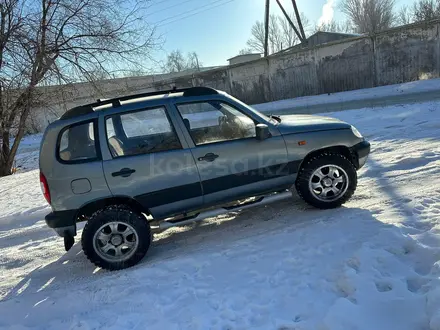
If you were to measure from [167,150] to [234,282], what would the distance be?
1.64m

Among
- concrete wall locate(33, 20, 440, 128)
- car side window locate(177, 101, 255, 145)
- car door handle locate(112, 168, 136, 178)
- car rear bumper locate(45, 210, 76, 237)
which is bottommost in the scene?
car rear bumper locate(45, 210, 76, 237)

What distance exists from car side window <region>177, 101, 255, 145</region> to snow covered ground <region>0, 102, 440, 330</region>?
4.04ft

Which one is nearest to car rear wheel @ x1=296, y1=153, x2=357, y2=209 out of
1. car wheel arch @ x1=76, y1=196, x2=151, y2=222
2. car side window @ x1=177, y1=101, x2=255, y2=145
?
car side window @ x1=177, y1=101, x2=255, y2=145

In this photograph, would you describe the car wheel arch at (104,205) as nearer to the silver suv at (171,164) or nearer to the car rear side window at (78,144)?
the silver suv at (171,164)

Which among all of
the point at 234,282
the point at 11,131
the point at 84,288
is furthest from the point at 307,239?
the point at 11,131

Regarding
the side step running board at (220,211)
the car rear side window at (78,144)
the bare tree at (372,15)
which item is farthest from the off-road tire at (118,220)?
the bare tree at (372,15)

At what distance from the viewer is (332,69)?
2103 cm

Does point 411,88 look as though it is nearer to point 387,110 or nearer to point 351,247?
point 387,110

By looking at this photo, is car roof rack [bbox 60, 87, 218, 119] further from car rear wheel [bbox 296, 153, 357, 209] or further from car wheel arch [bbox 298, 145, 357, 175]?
car rear wheel [bbox 296, 153, 357, 209]

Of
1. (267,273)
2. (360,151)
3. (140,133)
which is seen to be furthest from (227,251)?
(360,151)

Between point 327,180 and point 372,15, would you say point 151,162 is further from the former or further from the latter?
point 372,15

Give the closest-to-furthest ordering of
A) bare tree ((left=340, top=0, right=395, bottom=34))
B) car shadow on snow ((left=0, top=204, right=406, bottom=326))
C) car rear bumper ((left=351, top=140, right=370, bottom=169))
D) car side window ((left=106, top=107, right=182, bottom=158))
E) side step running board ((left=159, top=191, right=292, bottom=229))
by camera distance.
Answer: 1. car shadow on snow ((left=0, top=204, right=406, bottom=326))
2. car side window ((left=106, top=107, right=182, bottom=158))
3. side step running board ((left=159, top=191, right=292, bottom=229))
4. car rear bumper ((left=351, top=140, right=370, bottom=169))
5. bare tree ((left=340, top=0, right=395, bottom=34))

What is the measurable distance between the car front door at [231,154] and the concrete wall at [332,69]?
33.7ft

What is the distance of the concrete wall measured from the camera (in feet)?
59.6
